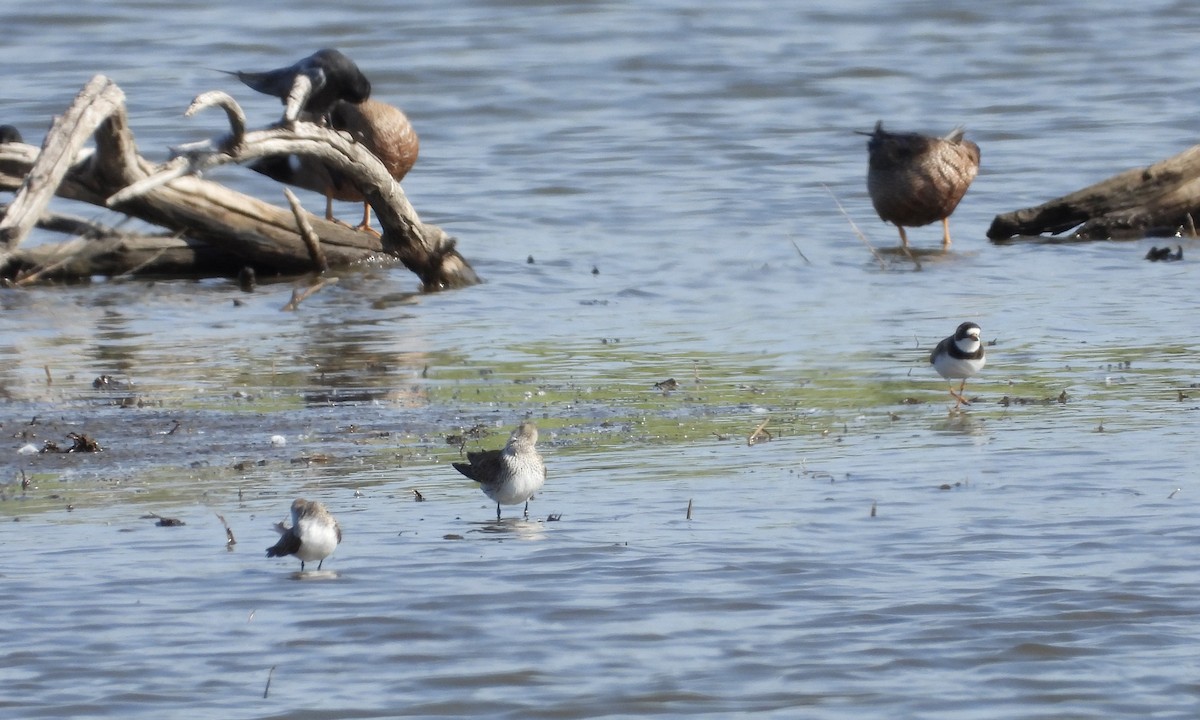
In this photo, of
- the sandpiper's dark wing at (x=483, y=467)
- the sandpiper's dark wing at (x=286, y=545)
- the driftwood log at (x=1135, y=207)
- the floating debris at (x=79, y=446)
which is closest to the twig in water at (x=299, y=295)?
the floating debris at (x=79, y=446)

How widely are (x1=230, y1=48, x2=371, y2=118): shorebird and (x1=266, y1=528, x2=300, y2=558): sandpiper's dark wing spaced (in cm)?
560

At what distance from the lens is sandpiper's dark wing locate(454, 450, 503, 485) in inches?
264

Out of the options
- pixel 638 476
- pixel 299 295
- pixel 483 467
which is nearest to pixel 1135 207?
pixel 299 295

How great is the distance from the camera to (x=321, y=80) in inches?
466

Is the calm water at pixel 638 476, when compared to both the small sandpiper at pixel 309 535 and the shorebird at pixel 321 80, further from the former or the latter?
the shorebird at pixel 321 80

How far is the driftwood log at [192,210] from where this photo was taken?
9.29 meters

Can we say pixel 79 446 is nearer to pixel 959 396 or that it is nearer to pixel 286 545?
pixel 286 545

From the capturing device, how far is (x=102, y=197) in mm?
11055

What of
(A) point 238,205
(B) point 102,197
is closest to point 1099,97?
(A) point 238,205

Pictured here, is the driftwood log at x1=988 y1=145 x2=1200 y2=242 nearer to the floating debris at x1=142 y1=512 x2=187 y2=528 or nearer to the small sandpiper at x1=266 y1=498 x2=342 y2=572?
the floating debris at x1=142 y1=512 x2=187 y2=528

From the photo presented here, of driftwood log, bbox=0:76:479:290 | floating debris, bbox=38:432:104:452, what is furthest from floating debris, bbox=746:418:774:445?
driftwood log, bbox=0:76:479:290

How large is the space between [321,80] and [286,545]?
6.37 m

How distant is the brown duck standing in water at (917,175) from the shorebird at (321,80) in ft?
14.9

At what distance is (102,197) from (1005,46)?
56.6ft
